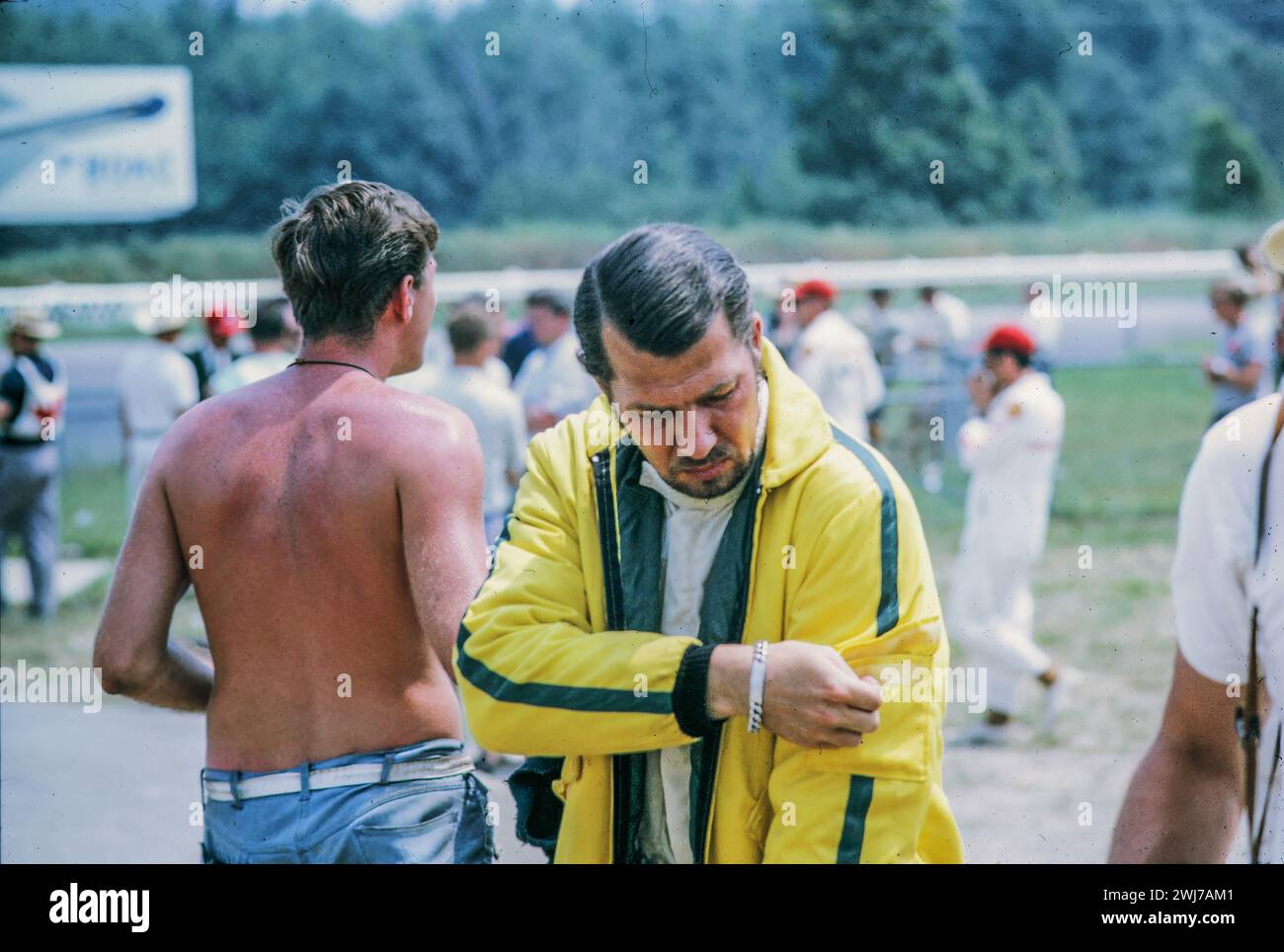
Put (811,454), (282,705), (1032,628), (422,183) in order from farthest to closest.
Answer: (422,183) < (1032,628) < (282,705) < (811,454)

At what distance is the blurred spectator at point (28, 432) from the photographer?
9625 millimetres

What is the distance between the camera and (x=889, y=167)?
19.0 m

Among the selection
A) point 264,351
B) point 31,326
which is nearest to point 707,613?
point 264,351

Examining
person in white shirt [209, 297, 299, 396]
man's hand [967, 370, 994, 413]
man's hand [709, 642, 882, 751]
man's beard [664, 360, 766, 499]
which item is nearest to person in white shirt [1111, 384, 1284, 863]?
man's hand [709, 642, 882, 751]

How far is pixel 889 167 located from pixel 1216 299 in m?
9.94

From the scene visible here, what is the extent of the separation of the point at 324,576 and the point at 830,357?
741 centimetres

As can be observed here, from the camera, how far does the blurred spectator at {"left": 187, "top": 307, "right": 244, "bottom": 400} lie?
355 inches

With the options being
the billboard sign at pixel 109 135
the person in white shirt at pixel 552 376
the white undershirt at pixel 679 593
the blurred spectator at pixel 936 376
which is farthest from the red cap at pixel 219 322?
the billboard sign at pixel 109 135

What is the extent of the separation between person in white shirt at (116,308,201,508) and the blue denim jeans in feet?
23.2

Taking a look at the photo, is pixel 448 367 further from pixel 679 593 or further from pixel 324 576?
pixel 679 593

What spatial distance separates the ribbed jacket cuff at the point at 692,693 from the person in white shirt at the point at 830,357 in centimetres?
780

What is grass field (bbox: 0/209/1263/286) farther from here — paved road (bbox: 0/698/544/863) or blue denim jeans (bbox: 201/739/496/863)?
blue denim jeans (bbox: 201/739/496/863)
